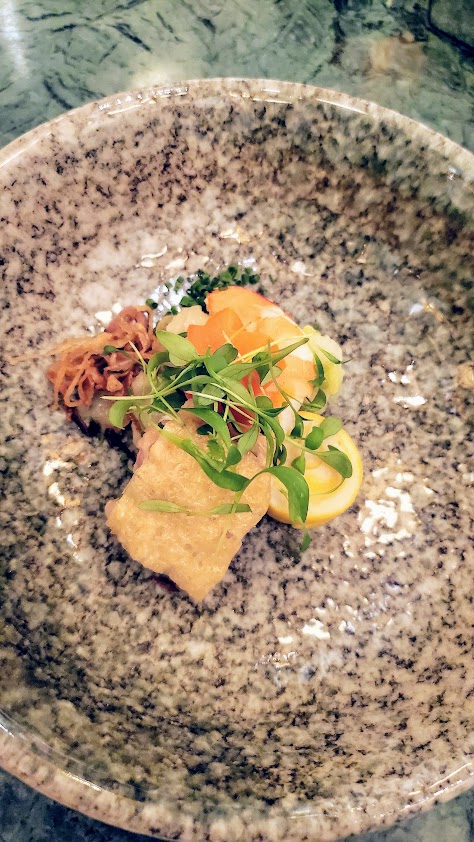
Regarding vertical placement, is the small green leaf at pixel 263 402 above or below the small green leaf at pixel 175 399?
above

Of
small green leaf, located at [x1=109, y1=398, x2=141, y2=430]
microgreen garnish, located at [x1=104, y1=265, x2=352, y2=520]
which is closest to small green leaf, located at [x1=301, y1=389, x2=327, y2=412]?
microgreen garnish, located at [x1=104, y1=265, x2=352, y2=520]

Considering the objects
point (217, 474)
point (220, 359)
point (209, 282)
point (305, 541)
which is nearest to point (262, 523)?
point (305, 541)

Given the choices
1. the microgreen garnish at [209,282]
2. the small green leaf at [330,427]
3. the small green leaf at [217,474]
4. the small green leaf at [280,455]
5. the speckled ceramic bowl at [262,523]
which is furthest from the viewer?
the microgreen garnish at [209,282]

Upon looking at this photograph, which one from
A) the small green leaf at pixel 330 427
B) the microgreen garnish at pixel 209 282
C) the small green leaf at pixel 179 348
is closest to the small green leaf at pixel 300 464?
the small green leaf at pixel 330 427

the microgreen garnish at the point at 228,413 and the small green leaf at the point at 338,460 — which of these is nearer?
the microgreen garnish at the point at 228,413

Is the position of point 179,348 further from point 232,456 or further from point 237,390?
point 232,456

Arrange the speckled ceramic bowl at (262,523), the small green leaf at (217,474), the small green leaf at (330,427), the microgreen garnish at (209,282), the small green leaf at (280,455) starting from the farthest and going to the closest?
the microgreen garnish at (209,282) < the small green leaf at (330,427) < the small green leaf at (280,455) < the small green leaf at (217,474) < the speckled ceramic bowl at (262,523)

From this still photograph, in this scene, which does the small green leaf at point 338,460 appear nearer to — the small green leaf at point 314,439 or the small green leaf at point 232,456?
the small green leaf at point 314,439

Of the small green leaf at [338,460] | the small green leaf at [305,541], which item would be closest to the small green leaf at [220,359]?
the small green leaf at [338,460]
